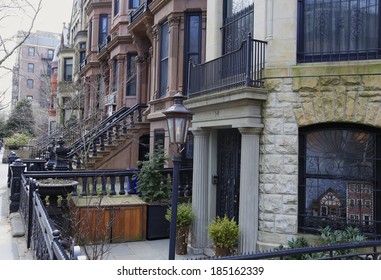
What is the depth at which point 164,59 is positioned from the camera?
13.0m

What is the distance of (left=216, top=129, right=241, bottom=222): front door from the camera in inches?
312

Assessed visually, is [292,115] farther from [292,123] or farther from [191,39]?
[191,39]

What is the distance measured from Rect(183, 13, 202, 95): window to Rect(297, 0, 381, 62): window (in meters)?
A: 5.35

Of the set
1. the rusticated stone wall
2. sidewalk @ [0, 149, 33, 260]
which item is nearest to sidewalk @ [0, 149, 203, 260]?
sidewalk @ [0, 149, 33, 260]

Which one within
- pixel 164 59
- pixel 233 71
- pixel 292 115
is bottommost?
pixel 292 115

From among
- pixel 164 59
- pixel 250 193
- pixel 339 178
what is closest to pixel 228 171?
pixel 250 193

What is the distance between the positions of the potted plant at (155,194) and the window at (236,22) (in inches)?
134

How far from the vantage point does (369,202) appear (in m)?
6.37

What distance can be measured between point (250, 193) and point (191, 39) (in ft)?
22.0

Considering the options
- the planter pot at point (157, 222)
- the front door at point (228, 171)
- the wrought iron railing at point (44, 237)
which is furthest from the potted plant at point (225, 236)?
the wrought iron railing at point (44, 237)

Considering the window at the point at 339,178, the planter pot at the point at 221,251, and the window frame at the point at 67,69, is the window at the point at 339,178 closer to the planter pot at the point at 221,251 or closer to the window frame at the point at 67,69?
the planter pot at the point at 221,251

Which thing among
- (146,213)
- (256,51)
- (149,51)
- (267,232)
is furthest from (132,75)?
(267,232)

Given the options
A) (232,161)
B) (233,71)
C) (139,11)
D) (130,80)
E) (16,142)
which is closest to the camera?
(233,71)

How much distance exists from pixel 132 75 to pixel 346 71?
39.8 ft
